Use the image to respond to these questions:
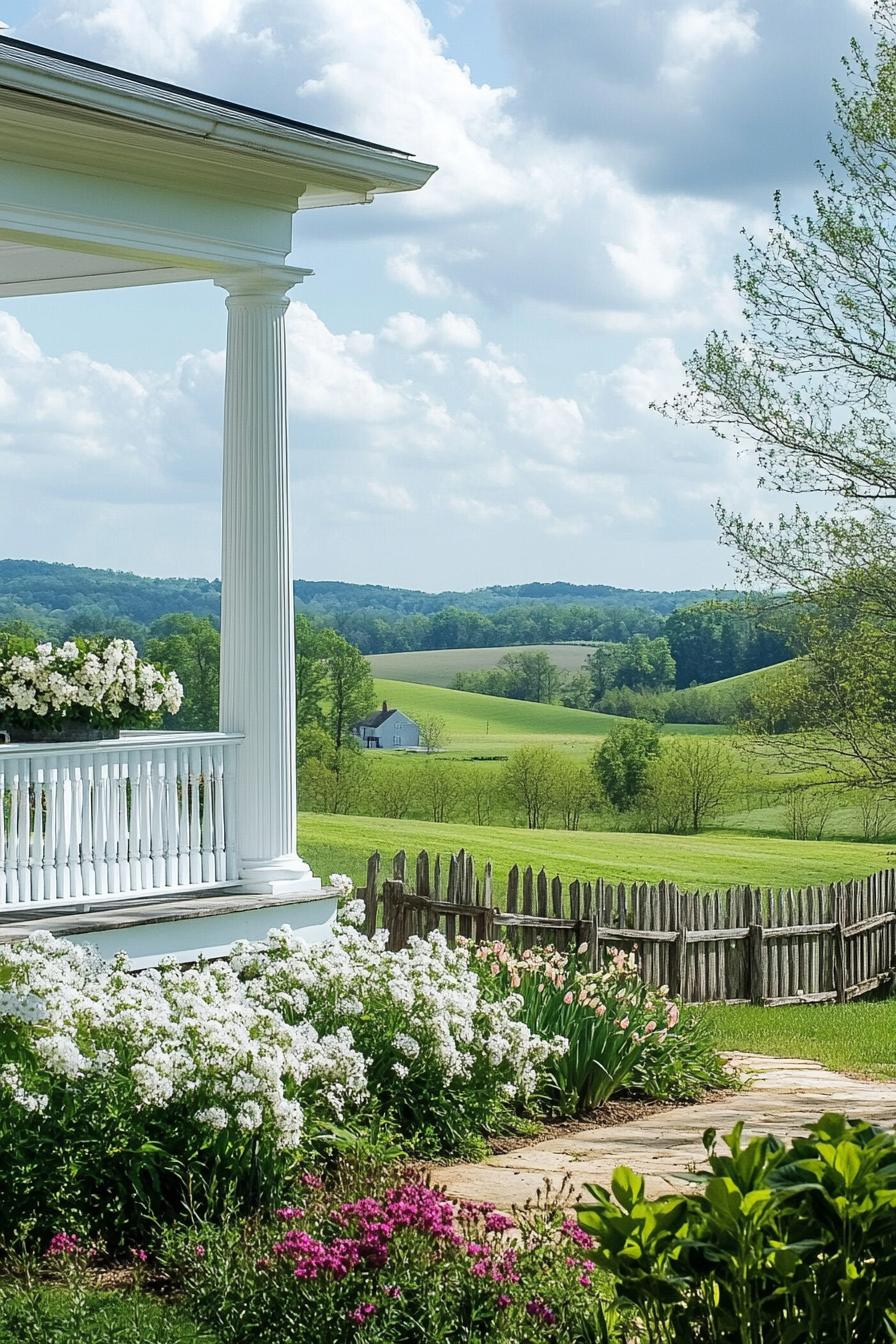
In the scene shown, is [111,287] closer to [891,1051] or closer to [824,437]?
[824,437]

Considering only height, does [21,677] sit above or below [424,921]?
above

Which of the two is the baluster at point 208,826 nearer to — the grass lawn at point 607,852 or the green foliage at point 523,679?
the grass lawn at point 607,852

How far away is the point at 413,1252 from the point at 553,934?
857cm

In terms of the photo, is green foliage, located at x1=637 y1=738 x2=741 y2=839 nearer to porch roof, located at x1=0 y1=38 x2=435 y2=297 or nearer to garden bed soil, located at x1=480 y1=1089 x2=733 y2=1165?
porch roof, located at x1=0 y1=38 x2=435 y2=297

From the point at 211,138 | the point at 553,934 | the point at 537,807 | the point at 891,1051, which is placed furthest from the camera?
the point at 537,807

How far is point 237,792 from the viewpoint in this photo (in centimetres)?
980

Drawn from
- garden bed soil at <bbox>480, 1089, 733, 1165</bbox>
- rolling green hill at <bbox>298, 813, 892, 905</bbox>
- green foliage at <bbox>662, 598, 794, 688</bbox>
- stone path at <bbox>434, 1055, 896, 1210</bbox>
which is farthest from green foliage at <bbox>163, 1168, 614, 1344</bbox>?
green foliage at <bbox>662, 598, 794, 688</bbox>

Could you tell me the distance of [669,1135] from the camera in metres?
7.59

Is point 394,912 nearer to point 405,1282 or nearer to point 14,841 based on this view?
point 14,841

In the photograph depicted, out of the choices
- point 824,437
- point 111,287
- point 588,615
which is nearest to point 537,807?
point 588,615

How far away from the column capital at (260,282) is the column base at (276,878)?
333 cm

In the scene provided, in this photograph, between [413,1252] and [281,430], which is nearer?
[413,1252]

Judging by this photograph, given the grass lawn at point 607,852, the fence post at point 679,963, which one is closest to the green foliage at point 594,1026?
the fence post at point 679,963

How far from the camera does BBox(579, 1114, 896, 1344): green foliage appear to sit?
348 centimetres
